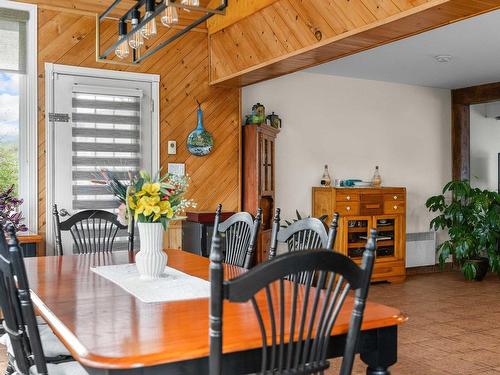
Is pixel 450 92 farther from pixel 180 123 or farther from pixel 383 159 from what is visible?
pixel 180 123

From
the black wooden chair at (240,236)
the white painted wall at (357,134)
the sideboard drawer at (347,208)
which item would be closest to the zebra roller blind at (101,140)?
the white painted wall at (357,134)

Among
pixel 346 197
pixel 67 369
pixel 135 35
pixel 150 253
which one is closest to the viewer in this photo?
pixel 67 369

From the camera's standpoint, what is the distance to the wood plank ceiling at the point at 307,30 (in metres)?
3.35

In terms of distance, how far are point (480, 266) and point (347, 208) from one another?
2.00 meters

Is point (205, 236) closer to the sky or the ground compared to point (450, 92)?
closer to the ground

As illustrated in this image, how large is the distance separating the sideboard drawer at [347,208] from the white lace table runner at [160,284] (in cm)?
401

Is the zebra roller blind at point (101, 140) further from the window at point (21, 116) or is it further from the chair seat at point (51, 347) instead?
the chair seat at point (51, 347)

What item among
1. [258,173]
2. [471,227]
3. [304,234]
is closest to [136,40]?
[304,234]

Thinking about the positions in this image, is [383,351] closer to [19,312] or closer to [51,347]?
[19,312]

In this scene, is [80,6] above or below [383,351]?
above

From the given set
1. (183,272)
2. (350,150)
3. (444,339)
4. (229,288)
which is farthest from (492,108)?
(229,288)

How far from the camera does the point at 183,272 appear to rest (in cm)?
282

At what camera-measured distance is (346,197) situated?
6.70 m

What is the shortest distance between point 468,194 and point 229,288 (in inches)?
260
